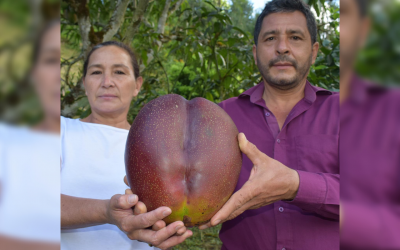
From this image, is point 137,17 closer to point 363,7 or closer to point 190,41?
point 190,41

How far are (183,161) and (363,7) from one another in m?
0.99

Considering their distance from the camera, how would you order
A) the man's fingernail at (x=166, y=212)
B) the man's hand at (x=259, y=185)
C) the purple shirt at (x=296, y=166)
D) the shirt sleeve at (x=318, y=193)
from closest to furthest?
1. the man's fingernail at (x=166, y=212)
2. the man's hand at (x=259, y=185)
3. the shirt sleeve at (x=318, y=193)
4. the purple shirt at (x=296, y=166)

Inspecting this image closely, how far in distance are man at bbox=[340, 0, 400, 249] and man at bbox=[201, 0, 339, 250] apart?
117 cm

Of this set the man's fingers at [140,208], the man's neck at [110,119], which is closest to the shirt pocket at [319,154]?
the man's fingers at [140,208]

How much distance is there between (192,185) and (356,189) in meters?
0.92

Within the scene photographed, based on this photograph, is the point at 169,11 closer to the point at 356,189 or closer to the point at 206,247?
the point at 206,247

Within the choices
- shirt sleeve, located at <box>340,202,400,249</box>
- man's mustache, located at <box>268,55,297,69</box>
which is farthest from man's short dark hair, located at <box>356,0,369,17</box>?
man's mustache, located at <box>268,55,297,69</box>

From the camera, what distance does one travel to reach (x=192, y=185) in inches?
47.1

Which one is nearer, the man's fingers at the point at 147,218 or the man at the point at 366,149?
the man at the point at 366,149

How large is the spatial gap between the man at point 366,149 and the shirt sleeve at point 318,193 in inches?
48.5

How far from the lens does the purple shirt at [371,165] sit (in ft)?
0.93

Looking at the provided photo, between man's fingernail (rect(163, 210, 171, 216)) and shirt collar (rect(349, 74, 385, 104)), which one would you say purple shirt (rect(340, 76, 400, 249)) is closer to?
shirt collar (rect(349, 74, 385, 104))

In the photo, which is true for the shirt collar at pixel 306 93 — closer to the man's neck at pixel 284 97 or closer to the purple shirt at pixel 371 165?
the man's neck at pixel 284 97

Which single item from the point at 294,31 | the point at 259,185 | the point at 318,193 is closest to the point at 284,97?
the point at 294,31
